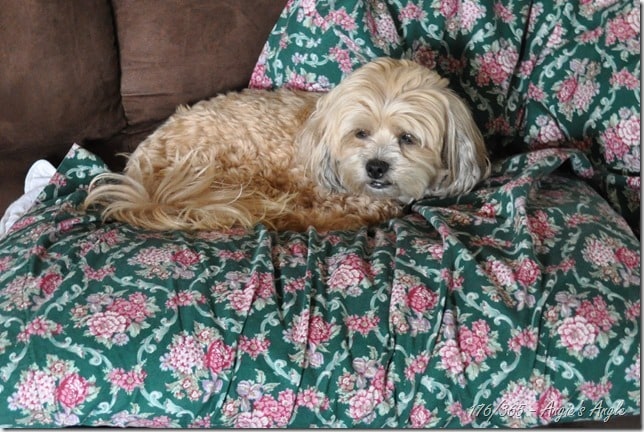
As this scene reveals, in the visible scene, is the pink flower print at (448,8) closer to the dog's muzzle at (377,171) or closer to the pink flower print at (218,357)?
the dog's muzzle at (377,171)

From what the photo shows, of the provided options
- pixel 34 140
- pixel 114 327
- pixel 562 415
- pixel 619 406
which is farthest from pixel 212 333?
pixel 34 140

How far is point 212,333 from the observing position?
129 cm

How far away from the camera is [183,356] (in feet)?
4.17

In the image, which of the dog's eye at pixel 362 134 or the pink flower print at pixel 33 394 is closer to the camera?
the pink flower print at pixel 33 394

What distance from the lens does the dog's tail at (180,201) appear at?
164cm

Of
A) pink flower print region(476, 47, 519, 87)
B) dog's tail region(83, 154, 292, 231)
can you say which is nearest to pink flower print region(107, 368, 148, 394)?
dog's tail region(83, 154, 292, 231)

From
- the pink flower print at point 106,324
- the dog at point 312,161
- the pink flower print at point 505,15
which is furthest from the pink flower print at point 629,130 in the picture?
the pink flower print at point 106,324

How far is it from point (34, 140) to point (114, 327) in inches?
38.7

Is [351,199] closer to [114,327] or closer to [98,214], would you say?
[98,214]

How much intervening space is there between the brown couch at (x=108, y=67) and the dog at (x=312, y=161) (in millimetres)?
218

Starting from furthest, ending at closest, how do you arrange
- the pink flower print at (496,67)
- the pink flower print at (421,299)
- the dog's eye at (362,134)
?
1. the pink flower print at (496,67)
2. the dog's eye at (362,134)
3. the pink flower print at (421,299)

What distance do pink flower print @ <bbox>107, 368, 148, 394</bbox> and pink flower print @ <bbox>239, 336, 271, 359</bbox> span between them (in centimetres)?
19

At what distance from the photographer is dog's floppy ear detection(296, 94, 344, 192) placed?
1771 mm

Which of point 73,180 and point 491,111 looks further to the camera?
point 491,111
